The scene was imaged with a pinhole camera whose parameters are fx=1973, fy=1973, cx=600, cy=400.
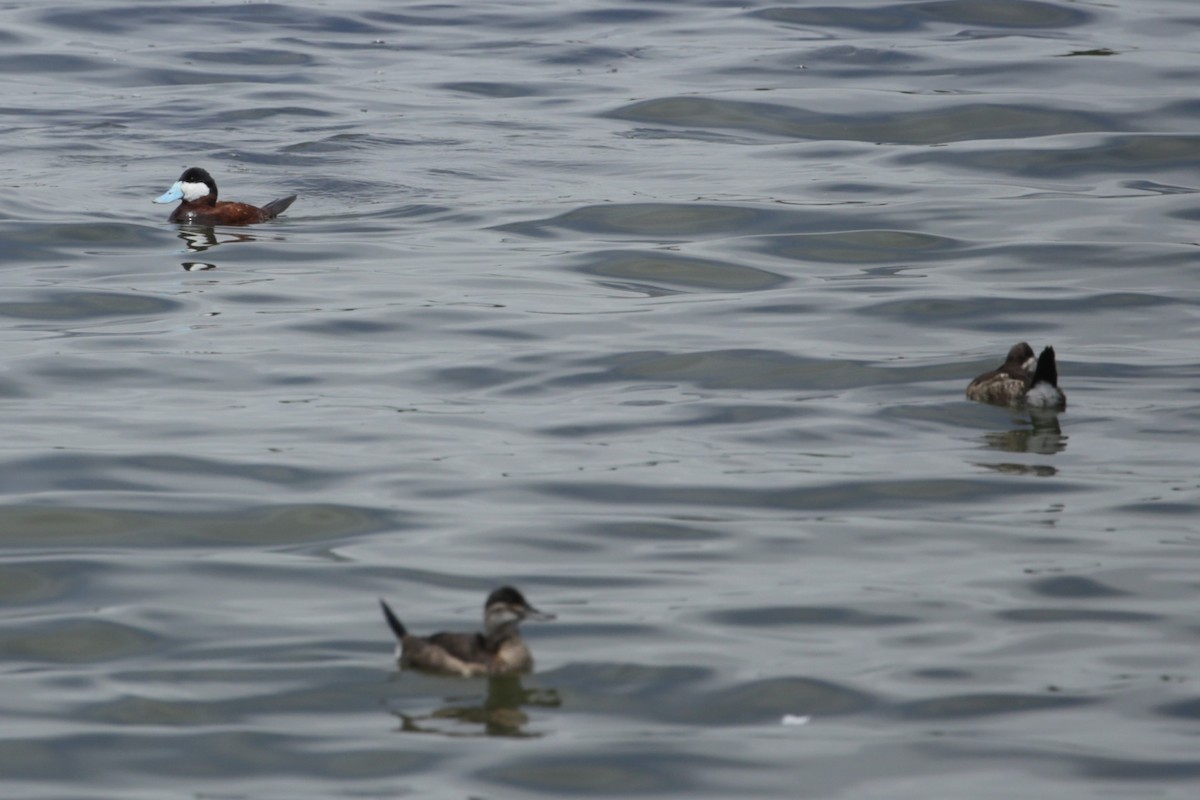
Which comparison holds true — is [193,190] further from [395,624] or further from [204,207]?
[395,624]

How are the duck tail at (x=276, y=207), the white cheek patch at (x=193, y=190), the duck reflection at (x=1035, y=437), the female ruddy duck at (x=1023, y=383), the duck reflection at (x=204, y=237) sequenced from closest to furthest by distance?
the duck reflection at (x=1035, y=437), the female ruddy duck at (x=1023, y=383), the duck reflection at (x=204, y=237), the white cheek patch at (x=193, y=190), the duck tail at (x=276, y=207)

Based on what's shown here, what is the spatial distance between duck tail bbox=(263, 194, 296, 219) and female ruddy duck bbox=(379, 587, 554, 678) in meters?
11.2

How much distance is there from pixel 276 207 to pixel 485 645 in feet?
38.0

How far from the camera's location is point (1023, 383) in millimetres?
11992

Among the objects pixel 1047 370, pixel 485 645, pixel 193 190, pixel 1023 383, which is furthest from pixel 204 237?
pixel 485 645

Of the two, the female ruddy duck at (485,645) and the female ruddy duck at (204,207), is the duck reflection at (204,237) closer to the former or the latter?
the female ruddy duck at (204,207)

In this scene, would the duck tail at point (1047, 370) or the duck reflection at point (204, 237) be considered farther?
the duck reflection at point (204, 237)

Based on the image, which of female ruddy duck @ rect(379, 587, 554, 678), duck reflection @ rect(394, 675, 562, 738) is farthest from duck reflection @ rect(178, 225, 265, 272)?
duck reflection @ rect(394, 675, 562, 738)

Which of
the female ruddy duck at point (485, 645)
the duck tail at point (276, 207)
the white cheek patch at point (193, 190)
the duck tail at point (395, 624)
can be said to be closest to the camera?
the female ruddy duck at point (485, 645)

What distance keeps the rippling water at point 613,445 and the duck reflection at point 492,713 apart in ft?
0.08

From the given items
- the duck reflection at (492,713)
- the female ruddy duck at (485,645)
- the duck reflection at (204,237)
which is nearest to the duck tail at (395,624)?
the female ruddy duck at (485,645)

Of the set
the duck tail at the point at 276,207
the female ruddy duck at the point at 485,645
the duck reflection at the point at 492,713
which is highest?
the duck tail at the point at 276,207

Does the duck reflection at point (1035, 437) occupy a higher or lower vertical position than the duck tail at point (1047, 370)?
lower

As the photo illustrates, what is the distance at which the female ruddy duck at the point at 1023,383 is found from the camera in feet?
38.5
